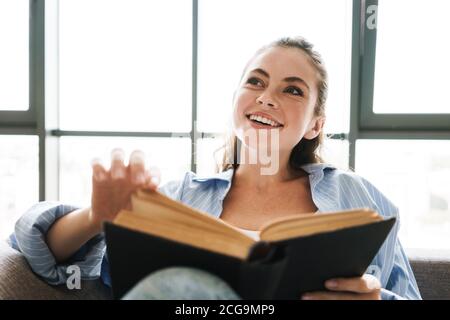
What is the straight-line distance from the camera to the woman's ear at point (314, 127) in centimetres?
136

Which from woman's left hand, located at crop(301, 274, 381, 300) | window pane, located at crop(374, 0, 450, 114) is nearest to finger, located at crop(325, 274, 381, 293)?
woman's left hand, located at crop(301, 274, 381, 300)

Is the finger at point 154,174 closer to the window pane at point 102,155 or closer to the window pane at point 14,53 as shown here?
the window pane at point 102,155

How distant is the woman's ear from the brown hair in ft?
0.06

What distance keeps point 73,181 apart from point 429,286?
6.78 ft

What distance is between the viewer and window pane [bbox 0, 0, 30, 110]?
235 centimetres

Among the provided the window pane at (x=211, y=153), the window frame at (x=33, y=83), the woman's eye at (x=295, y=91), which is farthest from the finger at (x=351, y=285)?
the window frame at (x=33, y=83)

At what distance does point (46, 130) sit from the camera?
222 centimetres

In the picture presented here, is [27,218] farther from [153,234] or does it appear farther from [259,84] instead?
[259,84]

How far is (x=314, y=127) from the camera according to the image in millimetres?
1369

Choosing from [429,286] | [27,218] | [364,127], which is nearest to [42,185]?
[27,218]

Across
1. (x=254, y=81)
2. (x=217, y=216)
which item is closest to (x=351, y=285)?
(x=217, y=216)

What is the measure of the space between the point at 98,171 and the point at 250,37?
69.3 inches

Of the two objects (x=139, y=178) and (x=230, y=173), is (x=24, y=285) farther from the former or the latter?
(x=230, y=173)

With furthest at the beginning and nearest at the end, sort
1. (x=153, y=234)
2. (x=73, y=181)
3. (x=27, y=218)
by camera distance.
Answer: (x=73, y=181) → (x=27, y=218) → (x=153, y=234)
